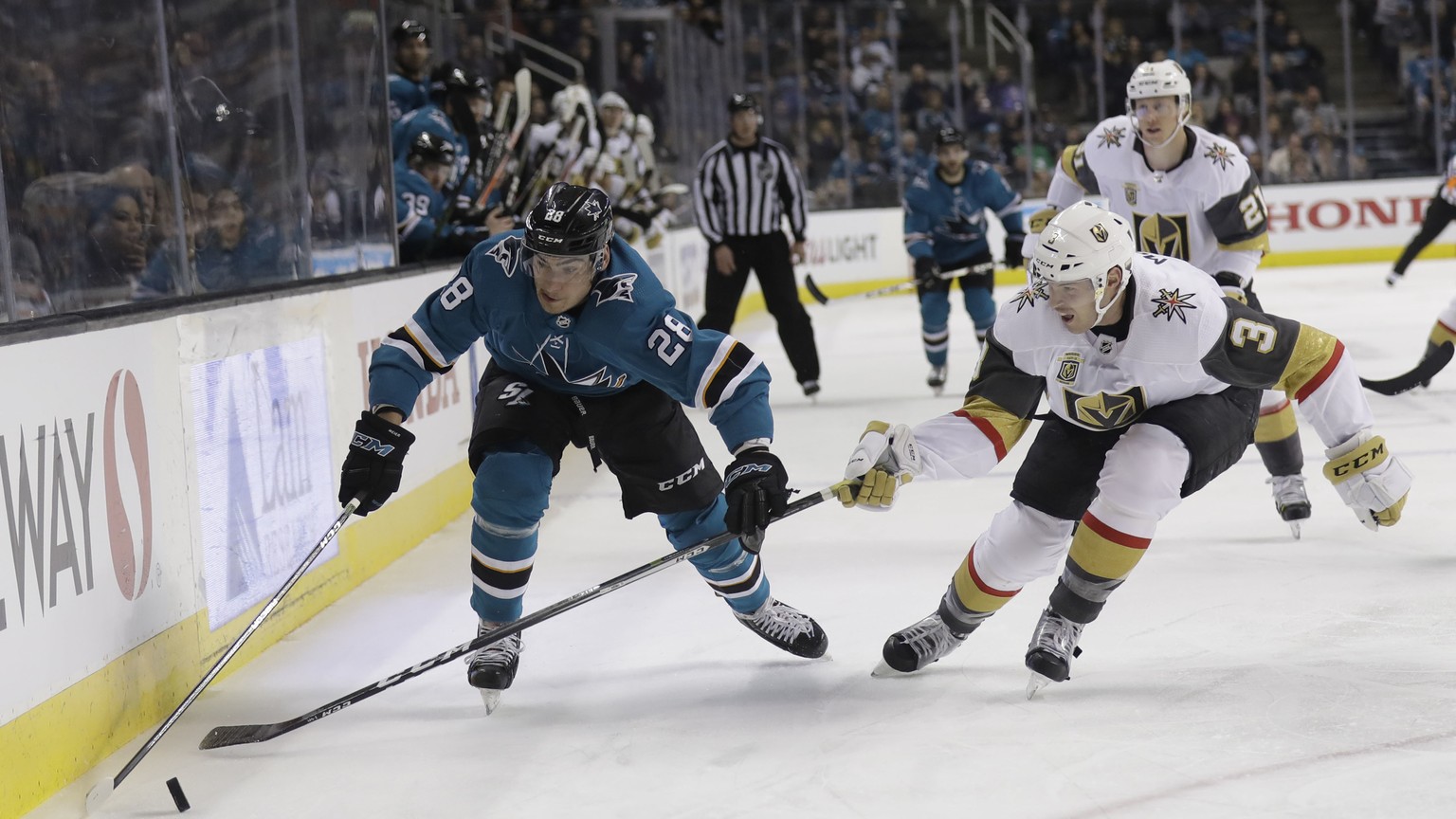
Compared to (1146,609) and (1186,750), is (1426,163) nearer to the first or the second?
(1146,609)

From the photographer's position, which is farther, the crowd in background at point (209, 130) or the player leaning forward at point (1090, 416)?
the crowd in background at point (209, 130)

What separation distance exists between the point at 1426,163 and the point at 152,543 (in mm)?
14153

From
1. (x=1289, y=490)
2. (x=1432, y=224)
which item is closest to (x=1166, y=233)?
(x=1289, y=490)

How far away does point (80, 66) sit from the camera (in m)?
3.56

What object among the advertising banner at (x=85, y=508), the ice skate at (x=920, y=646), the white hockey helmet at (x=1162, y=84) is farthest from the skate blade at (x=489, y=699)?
the white hockey helmet at (x=1162, y=84)

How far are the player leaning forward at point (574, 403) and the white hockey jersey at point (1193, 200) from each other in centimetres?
183

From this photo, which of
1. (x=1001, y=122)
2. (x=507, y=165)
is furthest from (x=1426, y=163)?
(x=507, y=165)

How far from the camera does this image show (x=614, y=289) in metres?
3.17

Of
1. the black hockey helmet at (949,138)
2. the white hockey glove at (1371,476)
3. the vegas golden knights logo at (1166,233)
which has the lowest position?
the white hockey glove at (1371,476)

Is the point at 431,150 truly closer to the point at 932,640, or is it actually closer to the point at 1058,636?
the point at 932,640

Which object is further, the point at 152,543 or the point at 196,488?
the point at 196,488

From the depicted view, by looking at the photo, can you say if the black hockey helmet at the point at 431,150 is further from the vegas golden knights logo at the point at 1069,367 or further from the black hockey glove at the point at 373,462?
the vegas golden knights logo at the point at 1069,367

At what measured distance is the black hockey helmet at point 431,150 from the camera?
6.21 meters

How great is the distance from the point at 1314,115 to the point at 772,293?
29.6ft
